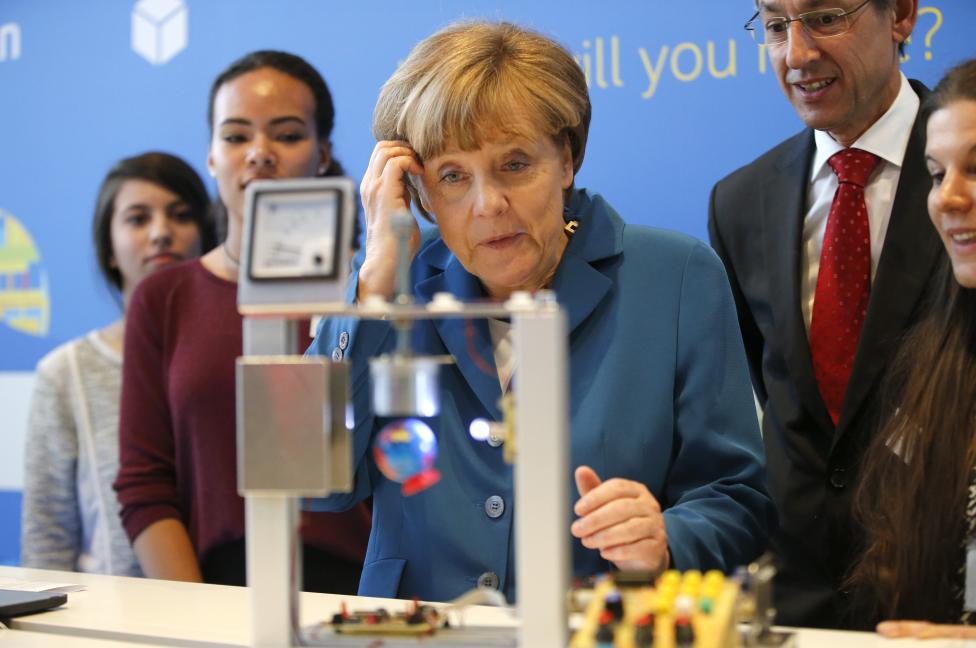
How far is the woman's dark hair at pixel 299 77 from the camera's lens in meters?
3.46

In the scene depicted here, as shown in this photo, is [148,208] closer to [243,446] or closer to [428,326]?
[428,326]

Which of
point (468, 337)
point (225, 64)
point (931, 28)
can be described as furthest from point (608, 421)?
point (225, 64)

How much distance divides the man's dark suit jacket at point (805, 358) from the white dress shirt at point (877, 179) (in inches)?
1.4

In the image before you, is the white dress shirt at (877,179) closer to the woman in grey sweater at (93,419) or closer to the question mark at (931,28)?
the question mark at (931,28)

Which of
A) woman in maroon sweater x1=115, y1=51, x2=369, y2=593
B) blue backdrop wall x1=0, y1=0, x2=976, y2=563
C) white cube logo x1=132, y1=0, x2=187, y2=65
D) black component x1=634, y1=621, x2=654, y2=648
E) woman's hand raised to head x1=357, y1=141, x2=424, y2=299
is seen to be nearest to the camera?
black component x1=634, y1=621, x2=654, y2=648

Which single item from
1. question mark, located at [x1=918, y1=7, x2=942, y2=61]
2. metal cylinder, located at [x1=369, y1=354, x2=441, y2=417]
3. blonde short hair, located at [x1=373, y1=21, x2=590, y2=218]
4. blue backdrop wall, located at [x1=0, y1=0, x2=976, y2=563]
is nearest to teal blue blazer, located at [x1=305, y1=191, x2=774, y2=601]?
blonde short hair, located at [x1=373, y1=21, x2=590, y2=218]

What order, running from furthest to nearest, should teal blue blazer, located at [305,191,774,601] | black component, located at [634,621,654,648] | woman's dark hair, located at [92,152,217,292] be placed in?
woman's dark hair, located at [92,152,217,292]
teal blue blazer, located at [305,191,774,601]
black component, located at [634,621,654,648]

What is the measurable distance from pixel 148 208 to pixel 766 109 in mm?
2019

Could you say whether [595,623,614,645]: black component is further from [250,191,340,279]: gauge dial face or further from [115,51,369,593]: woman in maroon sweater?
[115,51,369,593]: woman in maroon sweater

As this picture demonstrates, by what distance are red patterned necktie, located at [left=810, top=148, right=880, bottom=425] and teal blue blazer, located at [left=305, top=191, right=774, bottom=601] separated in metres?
0.67

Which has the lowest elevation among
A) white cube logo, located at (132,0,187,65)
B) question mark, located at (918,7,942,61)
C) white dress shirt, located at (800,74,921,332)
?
white dress shirt, located at (800,74,921,332)

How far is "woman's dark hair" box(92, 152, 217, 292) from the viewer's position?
3924mm

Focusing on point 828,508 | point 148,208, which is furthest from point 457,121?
point 148,208

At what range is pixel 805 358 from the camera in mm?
2758
